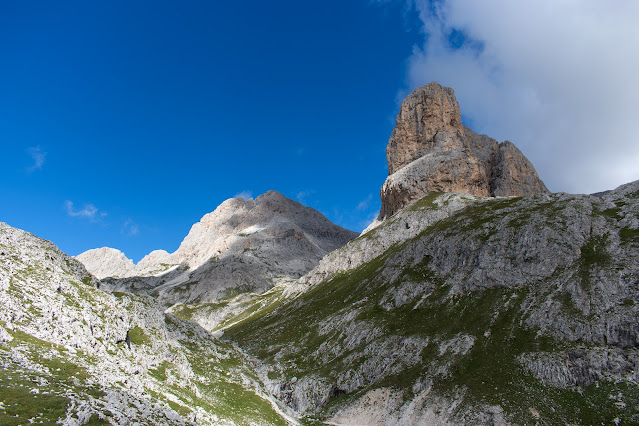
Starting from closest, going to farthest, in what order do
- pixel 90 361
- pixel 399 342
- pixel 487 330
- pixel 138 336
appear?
pixel 90 361
pixel 138 336
pixel 487 330
pixel 399 342

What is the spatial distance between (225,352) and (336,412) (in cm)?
2313

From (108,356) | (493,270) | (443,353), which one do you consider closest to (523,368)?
(443,353)

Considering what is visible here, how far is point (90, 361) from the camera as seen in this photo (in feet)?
115

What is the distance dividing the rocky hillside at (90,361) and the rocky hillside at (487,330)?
2470cm

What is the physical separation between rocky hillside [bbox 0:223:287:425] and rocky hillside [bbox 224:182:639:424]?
24696mm

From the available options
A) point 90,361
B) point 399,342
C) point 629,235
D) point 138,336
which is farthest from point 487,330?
point 90,361

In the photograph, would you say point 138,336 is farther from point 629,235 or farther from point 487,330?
point 629,235

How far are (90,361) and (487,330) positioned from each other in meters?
64.9

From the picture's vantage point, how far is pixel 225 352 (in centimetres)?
7019

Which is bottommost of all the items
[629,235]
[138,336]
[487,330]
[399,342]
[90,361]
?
[90,361]

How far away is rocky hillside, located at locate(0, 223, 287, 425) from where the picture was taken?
26609 mm

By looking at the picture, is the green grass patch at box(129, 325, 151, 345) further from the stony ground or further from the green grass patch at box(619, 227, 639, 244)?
the green grass patch at box(619, 227, 639, 244)

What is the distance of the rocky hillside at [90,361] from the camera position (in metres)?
26.6

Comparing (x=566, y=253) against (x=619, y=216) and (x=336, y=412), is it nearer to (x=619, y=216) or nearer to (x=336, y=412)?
(x=619, y=216)
